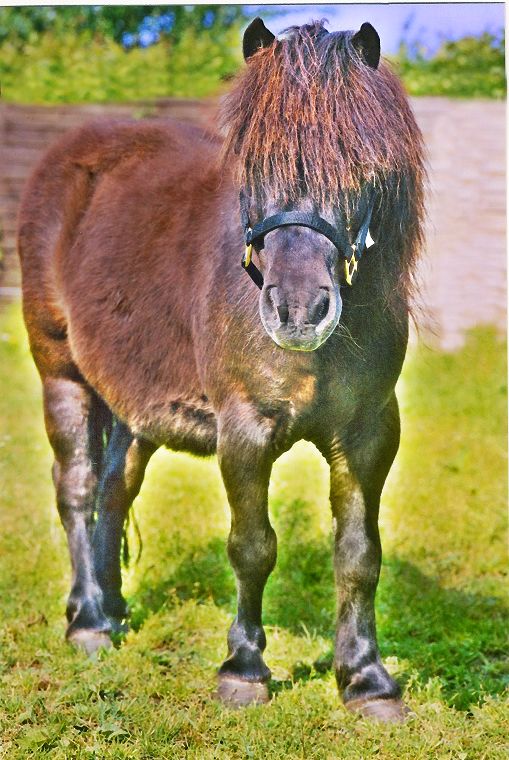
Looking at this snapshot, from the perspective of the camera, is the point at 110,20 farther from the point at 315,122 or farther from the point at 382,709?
the point at 382,709

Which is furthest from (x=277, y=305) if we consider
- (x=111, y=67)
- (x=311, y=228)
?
A: (x=111, y=67)

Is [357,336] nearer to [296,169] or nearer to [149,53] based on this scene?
[296,169]

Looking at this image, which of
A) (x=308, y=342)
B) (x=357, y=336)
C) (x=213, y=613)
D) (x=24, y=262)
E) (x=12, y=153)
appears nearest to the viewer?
(x=308, y=342)

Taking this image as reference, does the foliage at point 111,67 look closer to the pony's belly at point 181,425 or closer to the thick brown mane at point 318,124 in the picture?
the thick brown mane at point 318,124

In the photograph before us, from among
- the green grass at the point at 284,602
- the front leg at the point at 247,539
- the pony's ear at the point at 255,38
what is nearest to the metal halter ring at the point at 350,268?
the front leg at the point at 247,539

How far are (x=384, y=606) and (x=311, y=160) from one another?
7.63 ft

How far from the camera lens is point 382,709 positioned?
11.4 ft

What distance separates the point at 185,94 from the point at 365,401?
261cm

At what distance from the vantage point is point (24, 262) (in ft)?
15.3

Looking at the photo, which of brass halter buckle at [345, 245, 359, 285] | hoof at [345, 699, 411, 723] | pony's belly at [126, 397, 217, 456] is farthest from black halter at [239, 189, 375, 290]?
hoof at [345, 699, 411, 723]

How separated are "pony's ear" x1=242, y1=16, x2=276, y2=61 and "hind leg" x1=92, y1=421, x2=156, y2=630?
185 cm

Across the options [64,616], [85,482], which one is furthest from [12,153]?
[64,616]

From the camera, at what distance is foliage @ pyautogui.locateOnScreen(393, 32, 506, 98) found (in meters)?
4.36

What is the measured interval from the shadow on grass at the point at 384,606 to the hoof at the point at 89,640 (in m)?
0.19
